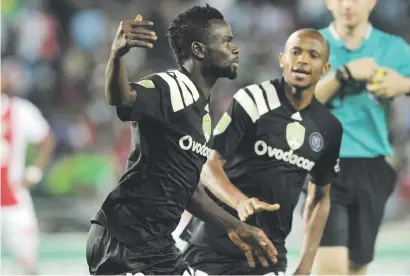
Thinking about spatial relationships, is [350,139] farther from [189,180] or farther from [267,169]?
[189,180]

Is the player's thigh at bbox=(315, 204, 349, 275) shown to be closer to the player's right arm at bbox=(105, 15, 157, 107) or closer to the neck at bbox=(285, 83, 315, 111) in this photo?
the neck at bbox=(285, 83, 315, 111)

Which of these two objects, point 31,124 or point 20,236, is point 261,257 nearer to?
point 20,236

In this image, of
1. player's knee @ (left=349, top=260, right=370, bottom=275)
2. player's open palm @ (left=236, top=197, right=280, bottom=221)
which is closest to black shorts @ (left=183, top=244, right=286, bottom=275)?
player's open palm @ (left=236, top=197, right=280, bottom=221)

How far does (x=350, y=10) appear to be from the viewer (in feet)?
20.5

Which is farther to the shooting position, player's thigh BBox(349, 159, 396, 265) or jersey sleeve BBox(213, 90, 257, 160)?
player's thigh BBox(349, 159, 396, 265)

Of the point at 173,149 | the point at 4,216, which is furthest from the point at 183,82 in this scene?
the point at 4,216

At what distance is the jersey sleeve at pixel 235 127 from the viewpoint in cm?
509

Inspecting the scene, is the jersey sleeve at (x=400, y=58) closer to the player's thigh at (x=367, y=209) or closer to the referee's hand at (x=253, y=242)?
the player's thigh at (x=367, y=209)

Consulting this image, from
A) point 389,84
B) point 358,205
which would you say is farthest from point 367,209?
point 389,84

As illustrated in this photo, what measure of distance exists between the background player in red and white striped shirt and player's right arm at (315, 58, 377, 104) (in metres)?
3.72

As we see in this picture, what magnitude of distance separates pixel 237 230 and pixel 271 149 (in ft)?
2.33

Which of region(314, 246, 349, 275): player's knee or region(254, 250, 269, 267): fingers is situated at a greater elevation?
region(254, 250, 269, 267): fingers

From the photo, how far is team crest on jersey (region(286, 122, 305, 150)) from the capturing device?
517cm

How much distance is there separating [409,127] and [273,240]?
8745mm
